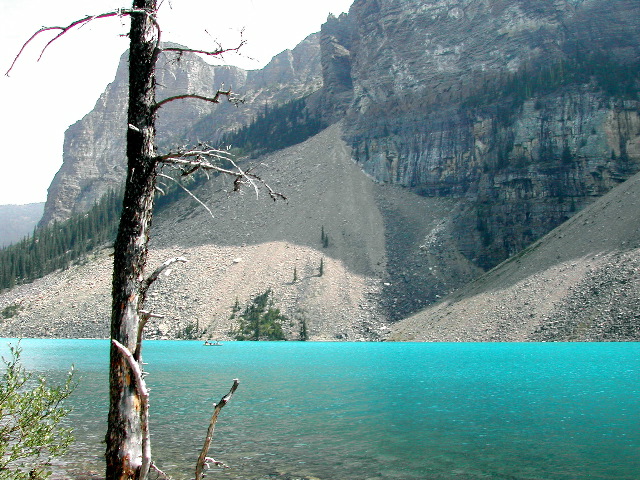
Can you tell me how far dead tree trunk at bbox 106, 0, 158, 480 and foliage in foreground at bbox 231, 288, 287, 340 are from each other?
79.1m

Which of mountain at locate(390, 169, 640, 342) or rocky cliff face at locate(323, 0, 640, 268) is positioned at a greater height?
rocky cliff face at locate(323, 0, 640, 268)

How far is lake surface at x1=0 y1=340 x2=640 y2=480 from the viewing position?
642 inches

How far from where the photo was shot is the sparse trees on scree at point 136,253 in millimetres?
5410

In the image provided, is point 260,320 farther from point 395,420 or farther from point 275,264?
point 395,420

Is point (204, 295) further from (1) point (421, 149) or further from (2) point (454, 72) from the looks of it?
(2) point (454, 72)

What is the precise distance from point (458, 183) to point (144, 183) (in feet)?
373

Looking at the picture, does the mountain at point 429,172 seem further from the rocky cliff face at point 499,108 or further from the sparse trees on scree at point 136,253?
the sparse trees on scree at point 136,253

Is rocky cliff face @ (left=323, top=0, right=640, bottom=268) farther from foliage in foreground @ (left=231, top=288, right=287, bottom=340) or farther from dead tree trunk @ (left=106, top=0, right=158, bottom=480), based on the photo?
dead tree trunk @ (left=106, top=0, right=158, bottom=480)

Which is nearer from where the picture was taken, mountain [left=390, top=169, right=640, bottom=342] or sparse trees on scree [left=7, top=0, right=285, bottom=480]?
sparse trees on scree [left=7, top=0, right=285, bottom=480]

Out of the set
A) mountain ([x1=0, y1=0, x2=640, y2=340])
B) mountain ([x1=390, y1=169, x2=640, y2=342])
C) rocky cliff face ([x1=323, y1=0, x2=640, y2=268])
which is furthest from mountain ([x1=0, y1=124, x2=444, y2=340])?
mountain ([x1=390, y1=169, x2=640, y2=342])

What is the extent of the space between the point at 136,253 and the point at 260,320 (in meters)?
80.8

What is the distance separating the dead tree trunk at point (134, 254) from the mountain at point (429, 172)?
224 feet

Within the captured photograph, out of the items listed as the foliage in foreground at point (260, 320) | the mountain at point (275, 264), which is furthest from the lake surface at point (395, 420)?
the mountain at point (275, 264)

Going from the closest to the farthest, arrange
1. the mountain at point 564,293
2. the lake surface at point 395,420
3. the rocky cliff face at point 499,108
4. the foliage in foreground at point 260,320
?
the lake surface at point 395,420
the mountain at point 564,293
the foliage in foreground at point 260,320
the rocky cliff face at point 499,108
